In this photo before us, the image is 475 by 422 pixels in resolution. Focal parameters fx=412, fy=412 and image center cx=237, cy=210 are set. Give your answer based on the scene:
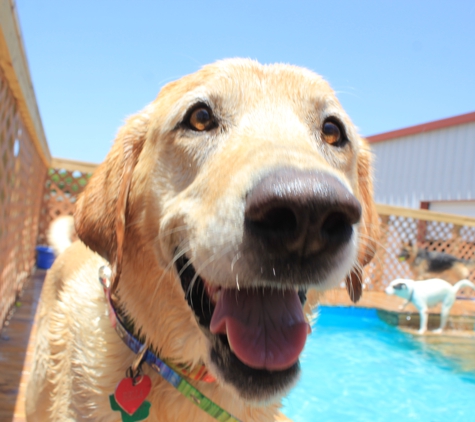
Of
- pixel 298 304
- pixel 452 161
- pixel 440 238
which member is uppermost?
pixel 452 161

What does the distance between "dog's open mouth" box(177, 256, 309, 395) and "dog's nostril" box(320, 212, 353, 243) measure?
1.45ft

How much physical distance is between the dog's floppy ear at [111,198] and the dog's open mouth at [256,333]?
57 cm

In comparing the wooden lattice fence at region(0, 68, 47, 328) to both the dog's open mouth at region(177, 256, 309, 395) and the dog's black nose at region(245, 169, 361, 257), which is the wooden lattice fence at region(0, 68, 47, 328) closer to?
the dog's open mouth at region(177, 256, 309, 395)

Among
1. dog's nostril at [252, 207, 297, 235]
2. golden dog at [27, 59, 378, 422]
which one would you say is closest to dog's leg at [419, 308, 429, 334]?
golden dog at [27, 59, 378, 422]

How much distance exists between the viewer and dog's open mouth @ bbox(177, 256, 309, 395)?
59.2 inches

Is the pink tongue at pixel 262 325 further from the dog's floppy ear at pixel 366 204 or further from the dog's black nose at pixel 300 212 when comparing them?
the dog's floppy ear at pixel 366 204

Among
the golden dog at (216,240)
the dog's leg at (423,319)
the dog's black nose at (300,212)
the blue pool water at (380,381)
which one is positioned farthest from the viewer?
the dog's leg at (423,319)

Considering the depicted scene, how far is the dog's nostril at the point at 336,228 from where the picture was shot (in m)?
1.27

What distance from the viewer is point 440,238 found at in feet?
43.6

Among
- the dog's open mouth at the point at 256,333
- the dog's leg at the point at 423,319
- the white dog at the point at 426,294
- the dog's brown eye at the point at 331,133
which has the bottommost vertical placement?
the dog's leg at the point at 423,319

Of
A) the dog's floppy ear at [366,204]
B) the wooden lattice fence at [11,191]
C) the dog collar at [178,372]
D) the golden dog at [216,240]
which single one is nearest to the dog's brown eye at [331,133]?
the golden dog at [216,240]

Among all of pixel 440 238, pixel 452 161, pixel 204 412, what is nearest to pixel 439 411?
pixel 204 412

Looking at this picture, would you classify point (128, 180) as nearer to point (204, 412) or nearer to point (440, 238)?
point (204, 412)

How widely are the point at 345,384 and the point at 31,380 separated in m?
4.88
